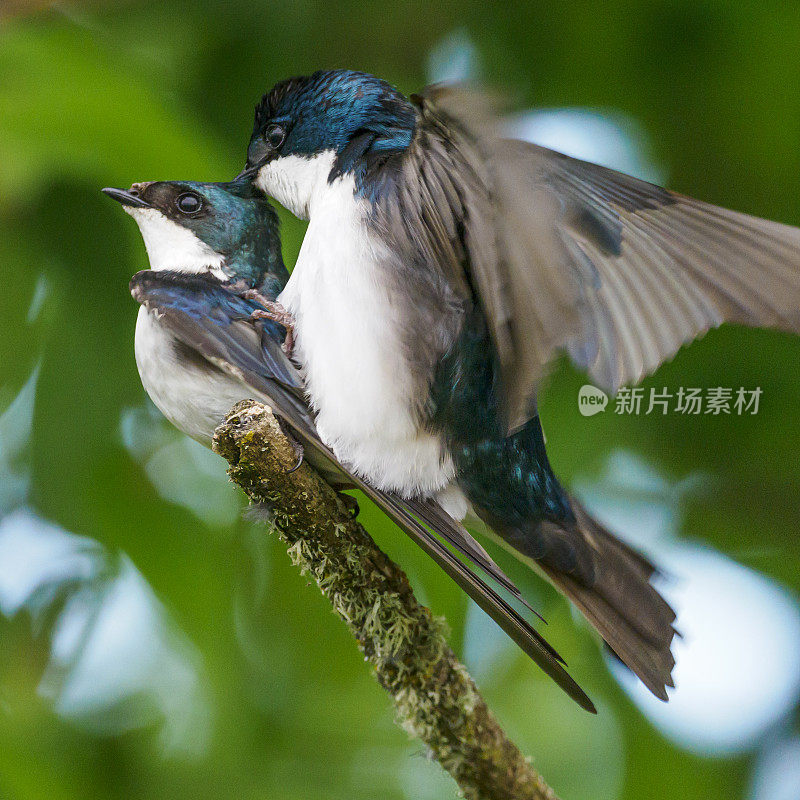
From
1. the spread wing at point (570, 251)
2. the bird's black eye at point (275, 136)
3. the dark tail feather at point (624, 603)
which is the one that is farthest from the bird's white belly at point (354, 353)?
the dark tail feather at point (624, 603)

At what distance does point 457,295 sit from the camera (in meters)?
1.80

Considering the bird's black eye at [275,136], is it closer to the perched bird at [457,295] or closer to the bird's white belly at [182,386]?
the perched bird at [457,295]

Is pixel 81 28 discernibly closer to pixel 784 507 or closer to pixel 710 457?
pixel 710 457

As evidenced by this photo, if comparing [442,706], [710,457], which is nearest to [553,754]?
[710,457]

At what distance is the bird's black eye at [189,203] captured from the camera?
234cm

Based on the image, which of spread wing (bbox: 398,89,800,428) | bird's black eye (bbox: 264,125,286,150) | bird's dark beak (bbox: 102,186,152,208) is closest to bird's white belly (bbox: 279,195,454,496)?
spread wing (bbox: 398,89,800,428)

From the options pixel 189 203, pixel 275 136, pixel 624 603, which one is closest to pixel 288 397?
pixel 275 136

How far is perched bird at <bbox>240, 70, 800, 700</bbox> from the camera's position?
5.53ft

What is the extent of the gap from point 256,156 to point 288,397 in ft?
2.18

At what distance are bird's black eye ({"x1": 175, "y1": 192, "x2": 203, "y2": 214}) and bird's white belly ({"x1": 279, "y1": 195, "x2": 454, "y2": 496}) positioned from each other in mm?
566

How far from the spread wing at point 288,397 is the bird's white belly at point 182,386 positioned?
50mm

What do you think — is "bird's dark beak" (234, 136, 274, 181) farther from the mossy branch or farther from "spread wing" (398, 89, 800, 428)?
the mossy branch

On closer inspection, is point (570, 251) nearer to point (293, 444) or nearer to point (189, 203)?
point (293, 444)

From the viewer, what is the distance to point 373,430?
1.85m
